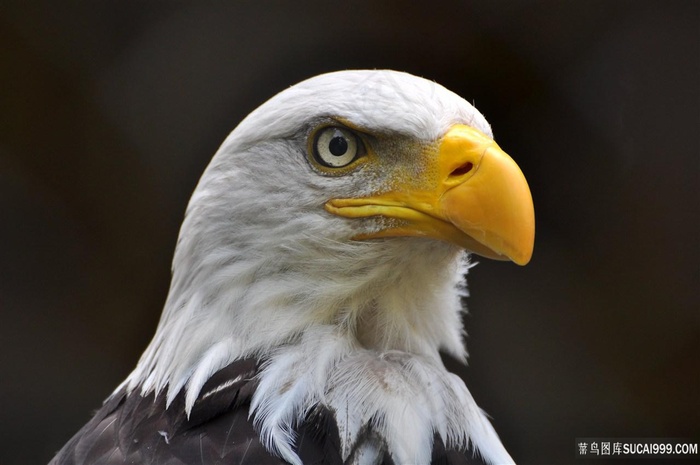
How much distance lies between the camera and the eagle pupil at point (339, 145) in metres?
1.31

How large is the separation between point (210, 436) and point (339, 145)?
45 cm

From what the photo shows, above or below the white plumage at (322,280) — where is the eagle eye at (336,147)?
above

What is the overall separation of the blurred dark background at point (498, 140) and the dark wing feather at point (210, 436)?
1202 mm

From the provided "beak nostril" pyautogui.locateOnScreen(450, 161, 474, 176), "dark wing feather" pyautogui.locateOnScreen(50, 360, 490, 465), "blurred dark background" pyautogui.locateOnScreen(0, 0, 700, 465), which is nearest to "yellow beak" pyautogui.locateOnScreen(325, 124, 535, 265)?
"beak nostril" pyautogui.locateOnScreen(450, 161, 474, 176)

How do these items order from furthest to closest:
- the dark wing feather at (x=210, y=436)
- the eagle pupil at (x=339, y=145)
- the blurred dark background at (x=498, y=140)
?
1. the blurred dark background at (x=498, y=140)
2. the eagle pupil at (x=339, y=145)
3. the dark wing feather at (x=210, y=436)

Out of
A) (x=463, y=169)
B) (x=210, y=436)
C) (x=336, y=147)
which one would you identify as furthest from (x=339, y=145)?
(x=210, y=436)

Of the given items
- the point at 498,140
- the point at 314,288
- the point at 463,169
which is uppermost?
the point at 463,169

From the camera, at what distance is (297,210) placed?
1.33 m

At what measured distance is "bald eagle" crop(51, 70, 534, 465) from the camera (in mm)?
1228

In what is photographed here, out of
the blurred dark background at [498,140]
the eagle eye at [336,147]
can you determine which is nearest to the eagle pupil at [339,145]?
the eagle eye at [336,147]

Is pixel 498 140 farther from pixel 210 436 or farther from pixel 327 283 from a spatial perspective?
pixel 210 436

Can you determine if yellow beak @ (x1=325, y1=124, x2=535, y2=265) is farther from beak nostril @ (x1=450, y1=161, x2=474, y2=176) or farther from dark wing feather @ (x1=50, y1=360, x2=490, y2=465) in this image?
dark wing feather @ (x1=50, y1=360, x2=490, y2=465)

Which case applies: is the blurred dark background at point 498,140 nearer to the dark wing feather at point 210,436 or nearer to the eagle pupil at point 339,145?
the eagle pupil at point 339,145

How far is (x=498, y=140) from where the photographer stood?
92.0 inches
